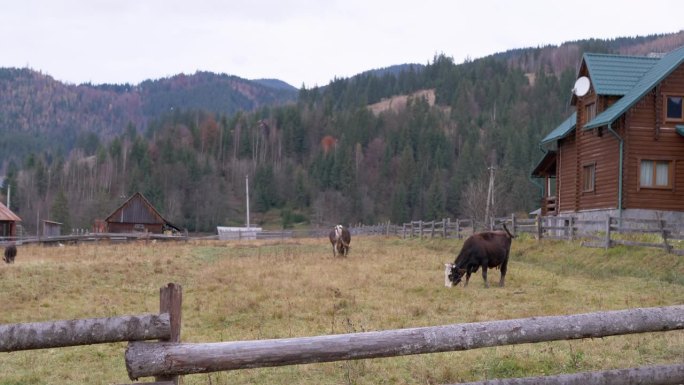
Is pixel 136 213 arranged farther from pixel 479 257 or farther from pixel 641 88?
pixel 479 257

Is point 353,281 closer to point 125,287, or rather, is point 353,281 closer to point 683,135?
point 125,287

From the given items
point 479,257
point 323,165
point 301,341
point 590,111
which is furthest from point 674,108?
point 323,165

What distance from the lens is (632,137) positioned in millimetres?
29031

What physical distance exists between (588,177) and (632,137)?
3802 millimetres

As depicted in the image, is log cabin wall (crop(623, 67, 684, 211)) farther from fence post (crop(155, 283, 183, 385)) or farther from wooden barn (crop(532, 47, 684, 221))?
fence post (crop(155, 283, 183, 385))

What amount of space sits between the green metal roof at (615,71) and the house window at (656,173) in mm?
3611

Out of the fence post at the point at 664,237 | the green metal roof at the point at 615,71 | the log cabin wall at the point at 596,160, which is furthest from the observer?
the green metal roof at the point at 615,71

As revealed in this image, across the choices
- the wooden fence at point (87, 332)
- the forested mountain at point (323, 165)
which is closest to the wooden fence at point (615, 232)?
the wooden fence at point (87, 332)

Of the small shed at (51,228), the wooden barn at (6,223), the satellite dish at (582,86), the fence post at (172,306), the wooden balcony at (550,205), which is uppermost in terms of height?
the satellite dish at (582,86)

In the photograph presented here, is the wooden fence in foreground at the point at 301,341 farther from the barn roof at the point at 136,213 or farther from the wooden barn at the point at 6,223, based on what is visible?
the barn roof at the point at 136,213

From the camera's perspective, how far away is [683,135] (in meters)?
28.7

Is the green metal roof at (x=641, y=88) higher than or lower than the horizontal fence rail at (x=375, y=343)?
higher

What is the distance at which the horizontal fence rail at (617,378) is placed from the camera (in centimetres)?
534

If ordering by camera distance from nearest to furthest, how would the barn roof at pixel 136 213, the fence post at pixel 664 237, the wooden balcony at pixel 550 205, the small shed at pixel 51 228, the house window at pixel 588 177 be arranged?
the fence post at pixel 664 237, the house window at pixel 588 177, the wooden balcony at pixel 550 205, the barn roof at pixel 136 213, the small shed at pixel 51 228
